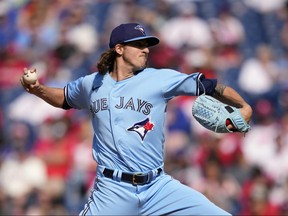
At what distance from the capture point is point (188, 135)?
482 inches

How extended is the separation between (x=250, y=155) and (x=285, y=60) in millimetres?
2591

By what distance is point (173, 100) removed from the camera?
12.8 meters

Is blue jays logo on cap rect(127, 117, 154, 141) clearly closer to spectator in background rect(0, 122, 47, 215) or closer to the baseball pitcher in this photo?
the baseball pitcher

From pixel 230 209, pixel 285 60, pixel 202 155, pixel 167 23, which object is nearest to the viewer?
pixel 230 209

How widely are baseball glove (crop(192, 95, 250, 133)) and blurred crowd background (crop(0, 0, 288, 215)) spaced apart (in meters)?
4.21

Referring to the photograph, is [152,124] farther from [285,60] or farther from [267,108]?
[285,60]

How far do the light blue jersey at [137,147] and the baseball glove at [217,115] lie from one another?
0.12 metres

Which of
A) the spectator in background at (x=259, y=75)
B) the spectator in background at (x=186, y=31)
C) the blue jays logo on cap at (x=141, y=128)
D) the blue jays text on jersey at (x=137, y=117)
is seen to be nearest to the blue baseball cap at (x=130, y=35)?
the blue jays text on jersey at (x=137, y=117)

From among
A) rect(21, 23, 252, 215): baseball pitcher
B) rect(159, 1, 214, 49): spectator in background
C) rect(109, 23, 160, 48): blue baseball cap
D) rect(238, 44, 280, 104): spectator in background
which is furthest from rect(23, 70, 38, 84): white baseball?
rect(159, 1, 214, 49): spectator in background

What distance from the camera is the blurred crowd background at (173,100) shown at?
11.2m

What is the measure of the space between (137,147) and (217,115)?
69 cm

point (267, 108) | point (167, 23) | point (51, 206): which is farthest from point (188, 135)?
point (167, 23)

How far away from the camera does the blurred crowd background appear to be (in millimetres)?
11242

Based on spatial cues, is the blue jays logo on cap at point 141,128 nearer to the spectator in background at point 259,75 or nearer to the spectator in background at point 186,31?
the spectator in background at point 259,75
